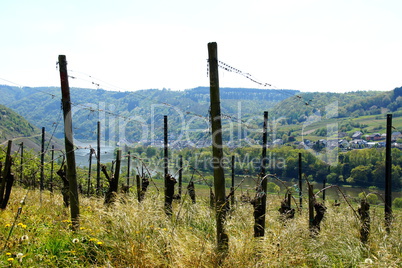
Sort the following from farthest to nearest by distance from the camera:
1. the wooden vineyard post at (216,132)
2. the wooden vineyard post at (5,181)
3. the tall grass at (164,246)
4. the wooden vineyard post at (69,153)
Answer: the wooden vineyard post at (5,181) < the wooden vineyard post at (69,153) < the wooden vineyard post at (216,132) < the tall grass at (164,246)

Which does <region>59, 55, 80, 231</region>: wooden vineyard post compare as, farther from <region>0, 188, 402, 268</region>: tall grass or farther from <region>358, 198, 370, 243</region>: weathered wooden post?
<region>358, 198, 370, 243</region>: weathered wooden post

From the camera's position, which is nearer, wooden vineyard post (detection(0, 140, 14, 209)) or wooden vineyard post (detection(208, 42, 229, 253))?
wooden vineyard post (detection(208, 42, 229, 253))

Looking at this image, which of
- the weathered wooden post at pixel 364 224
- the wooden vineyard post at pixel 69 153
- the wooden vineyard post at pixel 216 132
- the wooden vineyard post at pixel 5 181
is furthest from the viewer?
the wooden vineyard post at pixel 5 181

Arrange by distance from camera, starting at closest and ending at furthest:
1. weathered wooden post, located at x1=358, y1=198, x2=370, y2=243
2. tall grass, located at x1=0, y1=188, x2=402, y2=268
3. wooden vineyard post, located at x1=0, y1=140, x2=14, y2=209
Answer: tall grass, located at x1=0, y1=188, x2=402, y2=268 < weathered wooden post, located at x1=358, y1=198, x2=370, y2=243 < wooden vineyard post, located at x1=0, y1=140, x2=14, y2=209

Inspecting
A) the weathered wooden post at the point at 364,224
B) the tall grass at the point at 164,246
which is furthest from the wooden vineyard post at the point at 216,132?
the weathered wooden post at the point at 364,224

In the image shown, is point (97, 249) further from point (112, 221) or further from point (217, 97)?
point (217, 97)

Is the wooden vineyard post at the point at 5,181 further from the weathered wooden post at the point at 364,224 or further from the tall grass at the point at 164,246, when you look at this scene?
the weathered wooden post at the point at 364,224

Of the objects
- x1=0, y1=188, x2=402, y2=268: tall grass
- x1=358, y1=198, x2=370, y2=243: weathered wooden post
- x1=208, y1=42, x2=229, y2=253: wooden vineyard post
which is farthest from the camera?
x1=358, y1=198, x2=370, y2=243: weathered wooden post

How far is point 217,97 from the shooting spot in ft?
18.0

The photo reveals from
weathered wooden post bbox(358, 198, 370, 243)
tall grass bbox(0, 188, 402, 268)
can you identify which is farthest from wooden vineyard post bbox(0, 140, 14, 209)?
weathered wooden post bbox(358, 198, 370, 243)

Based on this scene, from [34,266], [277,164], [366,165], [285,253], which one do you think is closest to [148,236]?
[34,266]

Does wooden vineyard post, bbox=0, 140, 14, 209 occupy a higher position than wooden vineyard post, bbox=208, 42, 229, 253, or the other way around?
wooden vineyard post, bbox=208, 42, 229, 253

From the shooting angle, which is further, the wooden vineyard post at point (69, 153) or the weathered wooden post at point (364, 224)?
the wooden vineyard post at point (69, 153)

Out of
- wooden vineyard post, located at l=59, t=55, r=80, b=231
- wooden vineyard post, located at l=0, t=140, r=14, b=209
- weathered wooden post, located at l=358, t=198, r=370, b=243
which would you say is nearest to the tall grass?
weathered wooden post, located at l=358, t=198, r=370, b=243
